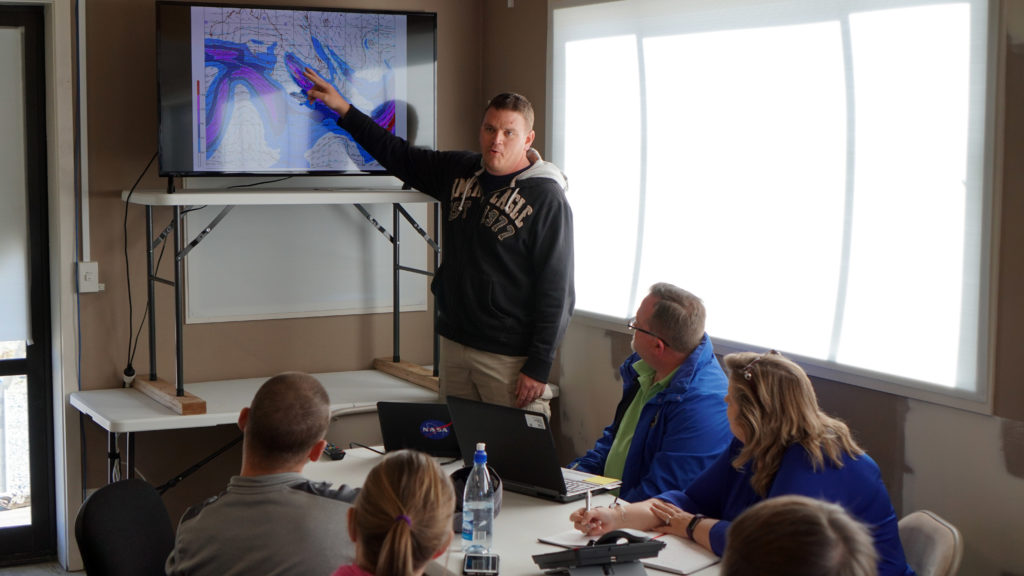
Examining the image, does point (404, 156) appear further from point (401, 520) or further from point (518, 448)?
point (401, 520)

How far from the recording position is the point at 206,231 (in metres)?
4.13

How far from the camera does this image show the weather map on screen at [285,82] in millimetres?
3949

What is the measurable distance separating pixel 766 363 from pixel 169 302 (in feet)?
9.12

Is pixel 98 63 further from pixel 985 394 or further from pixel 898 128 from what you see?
pixel 985 394

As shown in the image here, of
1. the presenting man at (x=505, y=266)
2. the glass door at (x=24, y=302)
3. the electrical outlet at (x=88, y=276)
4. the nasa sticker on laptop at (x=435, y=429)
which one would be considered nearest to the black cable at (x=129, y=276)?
the electrical outlet at (x=88, y=276)

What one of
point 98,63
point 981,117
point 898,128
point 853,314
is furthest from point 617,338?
point 98,63

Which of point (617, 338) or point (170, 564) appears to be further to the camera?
point (617, 338)

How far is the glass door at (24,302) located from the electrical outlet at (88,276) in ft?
0.74

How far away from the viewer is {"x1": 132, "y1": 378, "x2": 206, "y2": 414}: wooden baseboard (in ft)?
12.5

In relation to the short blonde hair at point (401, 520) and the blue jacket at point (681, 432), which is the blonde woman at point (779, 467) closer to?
the blue jacket at point (681, 432)

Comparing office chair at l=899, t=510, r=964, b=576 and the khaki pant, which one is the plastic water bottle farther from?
the khaki pant

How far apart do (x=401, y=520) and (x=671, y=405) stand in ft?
4.66

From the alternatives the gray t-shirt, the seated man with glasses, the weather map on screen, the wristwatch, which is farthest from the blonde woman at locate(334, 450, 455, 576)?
the weather map on screen

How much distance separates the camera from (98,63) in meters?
4.11
